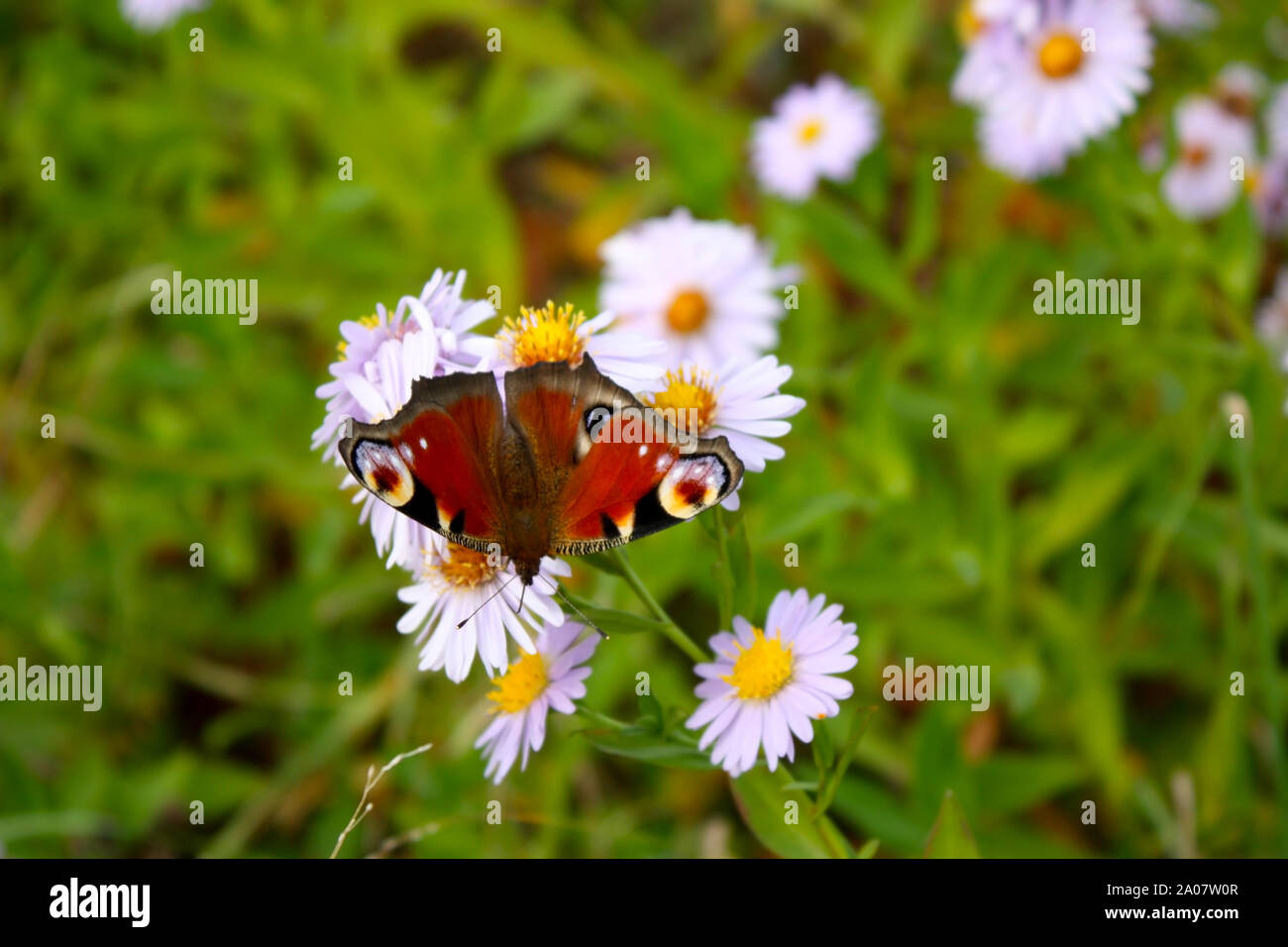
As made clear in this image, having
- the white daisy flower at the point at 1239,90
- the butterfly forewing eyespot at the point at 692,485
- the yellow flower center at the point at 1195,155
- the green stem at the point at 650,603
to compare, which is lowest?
the green stem at the point at 650,603

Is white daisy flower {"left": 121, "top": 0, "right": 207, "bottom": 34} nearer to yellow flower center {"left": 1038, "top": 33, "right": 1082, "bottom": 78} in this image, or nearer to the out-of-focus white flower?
the out-of-focus white flower

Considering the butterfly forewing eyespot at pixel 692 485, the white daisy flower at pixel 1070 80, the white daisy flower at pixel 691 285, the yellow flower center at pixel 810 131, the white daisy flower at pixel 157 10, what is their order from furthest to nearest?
the white daisy flower at pixel 157 10 → the yellow flower center at pixel 810 131 → the white daisy flower at pixel 691 285 → the white daisy flower at pixel 1070 80 → the butterfly forewing eyespot at pixel 692 485

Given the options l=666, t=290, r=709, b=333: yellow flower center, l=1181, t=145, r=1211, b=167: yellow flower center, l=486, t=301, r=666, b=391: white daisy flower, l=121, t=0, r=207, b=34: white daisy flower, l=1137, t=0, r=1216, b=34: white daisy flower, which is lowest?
l=486, t=301, r=666, b=391: white daisy flower

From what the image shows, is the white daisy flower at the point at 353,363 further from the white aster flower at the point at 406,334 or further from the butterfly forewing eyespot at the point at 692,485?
the butterfly forewing eyespot at the point at 692,485

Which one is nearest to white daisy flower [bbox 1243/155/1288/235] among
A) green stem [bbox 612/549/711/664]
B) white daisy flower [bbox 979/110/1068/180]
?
white daisy flower [bbox 979/110/1068/180]

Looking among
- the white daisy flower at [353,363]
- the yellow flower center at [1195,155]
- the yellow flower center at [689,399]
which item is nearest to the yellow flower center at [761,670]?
the yellow flower center at [689,399]

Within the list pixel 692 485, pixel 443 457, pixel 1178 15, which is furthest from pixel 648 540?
pixel 1178 15

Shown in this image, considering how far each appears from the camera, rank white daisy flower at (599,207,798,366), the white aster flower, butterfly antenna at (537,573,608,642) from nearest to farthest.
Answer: butterfly antenna at (537,573,608,642) → the white aster flower → white daisy flower at (599,207,798,366)
